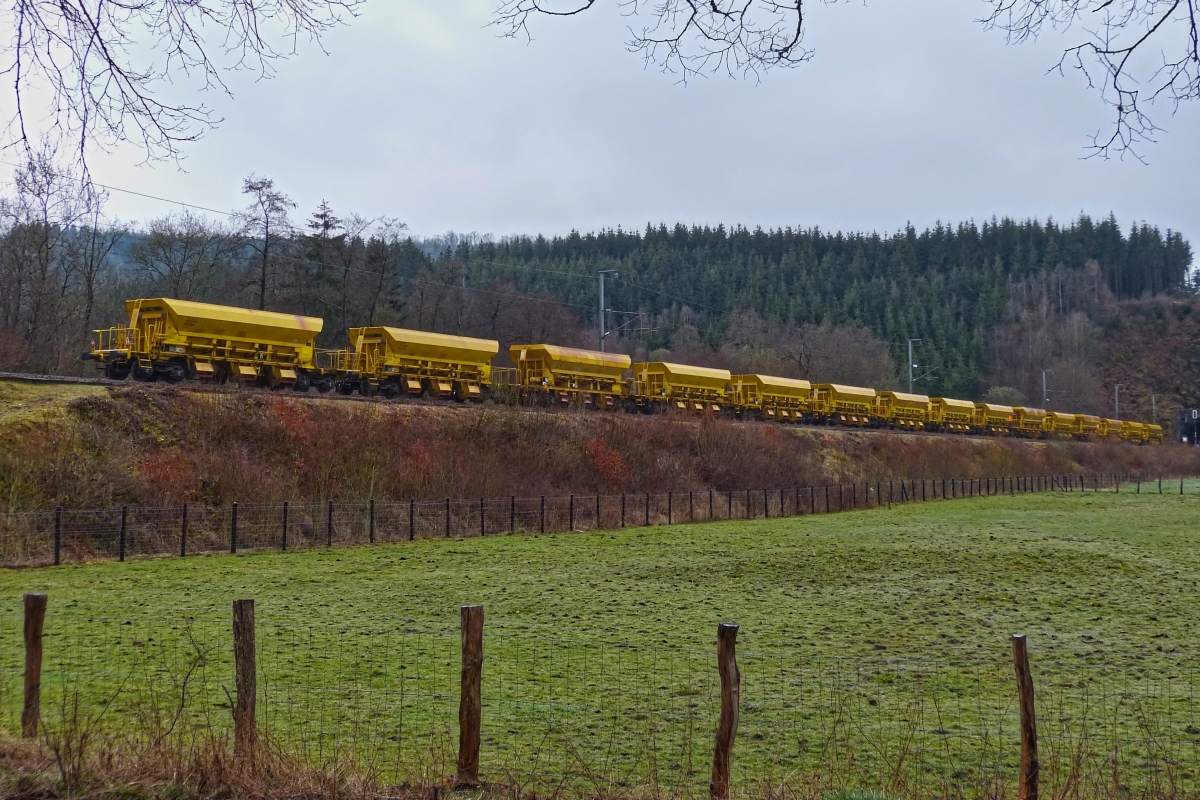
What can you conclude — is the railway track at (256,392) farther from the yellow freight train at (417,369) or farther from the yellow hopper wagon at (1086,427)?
the yellow hopper wagon at (1086,427)

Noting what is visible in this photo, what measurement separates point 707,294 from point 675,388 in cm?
10697

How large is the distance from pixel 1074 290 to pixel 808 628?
617ft

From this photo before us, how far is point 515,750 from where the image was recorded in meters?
8.20

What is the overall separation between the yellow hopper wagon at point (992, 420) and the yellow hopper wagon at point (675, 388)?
34480 mm

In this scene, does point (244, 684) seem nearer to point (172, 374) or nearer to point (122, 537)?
point (122, 537)

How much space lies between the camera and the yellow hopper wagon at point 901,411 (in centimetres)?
7719

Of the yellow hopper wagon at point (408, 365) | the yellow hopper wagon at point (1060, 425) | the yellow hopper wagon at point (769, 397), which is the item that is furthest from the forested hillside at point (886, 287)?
the yellow hopper wagon at point (408, 365)

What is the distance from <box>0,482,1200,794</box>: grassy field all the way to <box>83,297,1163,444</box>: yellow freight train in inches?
510

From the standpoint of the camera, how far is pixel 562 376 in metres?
49.9

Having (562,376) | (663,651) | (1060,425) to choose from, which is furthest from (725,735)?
(1060,425)

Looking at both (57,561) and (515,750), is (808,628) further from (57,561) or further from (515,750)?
(57,561)

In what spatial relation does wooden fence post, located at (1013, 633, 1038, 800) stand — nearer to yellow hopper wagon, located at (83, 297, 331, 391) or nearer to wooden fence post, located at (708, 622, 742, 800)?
wooden fence post, located at (708, 622, 742, 800)

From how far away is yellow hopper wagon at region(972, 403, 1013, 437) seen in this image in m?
86.7

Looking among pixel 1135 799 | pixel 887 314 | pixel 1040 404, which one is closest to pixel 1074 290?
pixel 887 314
